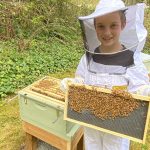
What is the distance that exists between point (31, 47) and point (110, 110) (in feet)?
12.2

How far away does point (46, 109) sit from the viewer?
231 centimetres

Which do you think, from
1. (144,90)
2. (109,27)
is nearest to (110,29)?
(109,27)

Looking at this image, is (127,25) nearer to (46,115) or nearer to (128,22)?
(128,22)

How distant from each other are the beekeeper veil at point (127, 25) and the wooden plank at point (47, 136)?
851mm

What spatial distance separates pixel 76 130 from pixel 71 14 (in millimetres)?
4687

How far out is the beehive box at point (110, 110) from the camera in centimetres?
172

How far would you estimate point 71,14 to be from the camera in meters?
6.60

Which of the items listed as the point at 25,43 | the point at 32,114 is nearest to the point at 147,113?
the point at 32,114

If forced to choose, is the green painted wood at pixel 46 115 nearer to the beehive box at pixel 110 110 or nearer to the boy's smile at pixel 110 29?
the beehive box at pixel 110 110

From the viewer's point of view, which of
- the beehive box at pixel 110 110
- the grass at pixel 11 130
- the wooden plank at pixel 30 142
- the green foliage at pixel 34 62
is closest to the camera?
the beehive box at pixel 110 110

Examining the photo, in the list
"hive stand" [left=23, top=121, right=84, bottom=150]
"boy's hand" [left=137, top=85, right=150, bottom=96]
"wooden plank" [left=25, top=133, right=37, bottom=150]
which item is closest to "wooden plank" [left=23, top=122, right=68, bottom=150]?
"hive stand" [left=23, top=121, right=84, bottom=150]

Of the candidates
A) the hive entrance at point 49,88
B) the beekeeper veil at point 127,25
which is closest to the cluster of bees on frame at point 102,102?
the beekeeper veil at point 127,25

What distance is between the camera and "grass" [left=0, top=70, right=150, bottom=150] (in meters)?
3.00

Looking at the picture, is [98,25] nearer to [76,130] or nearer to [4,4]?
[76,130]
